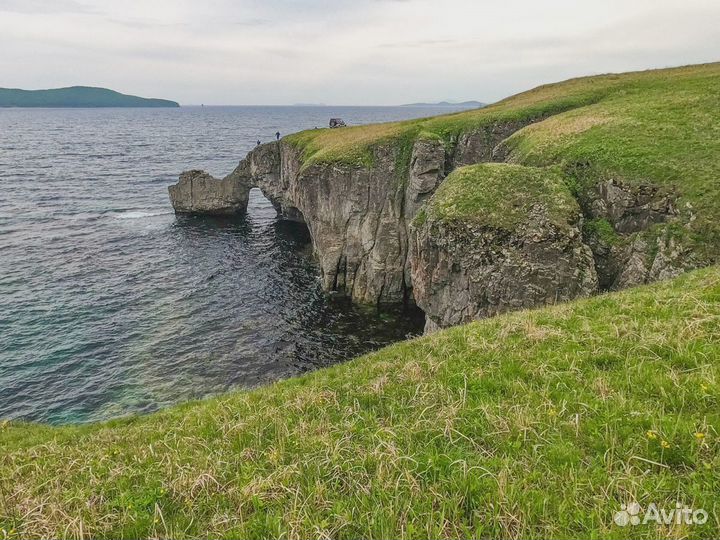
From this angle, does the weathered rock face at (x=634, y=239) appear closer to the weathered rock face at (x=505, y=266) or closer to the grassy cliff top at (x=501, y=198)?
the weathered rock face at (x=505, y=266)

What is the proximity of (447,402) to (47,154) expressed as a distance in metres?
160

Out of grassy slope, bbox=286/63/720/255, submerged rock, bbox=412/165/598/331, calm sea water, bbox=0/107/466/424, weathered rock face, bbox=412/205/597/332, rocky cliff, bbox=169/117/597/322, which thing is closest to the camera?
grassy slope, bbox=286/63/720/255

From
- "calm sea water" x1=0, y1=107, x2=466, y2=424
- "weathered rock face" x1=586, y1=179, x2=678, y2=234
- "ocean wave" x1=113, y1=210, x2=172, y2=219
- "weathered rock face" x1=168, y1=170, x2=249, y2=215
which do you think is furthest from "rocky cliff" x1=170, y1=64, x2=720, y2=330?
"ocean wave" x1=113, y1=210, x2=172, y2=219

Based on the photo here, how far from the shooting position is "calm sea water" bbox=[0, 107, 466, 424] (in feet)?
96.9

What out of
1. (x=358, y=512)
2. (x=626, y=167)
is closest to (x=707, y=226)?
(x=626, y=167)

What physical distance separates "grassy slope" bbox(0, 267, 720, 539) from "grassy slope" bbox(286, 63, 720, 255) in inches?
536

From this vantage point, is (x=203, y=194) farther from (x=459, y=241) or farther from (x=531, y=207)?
(x=531, y=207)

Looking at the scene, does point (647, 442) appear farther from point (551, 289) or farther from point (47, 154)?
point (47, 154)

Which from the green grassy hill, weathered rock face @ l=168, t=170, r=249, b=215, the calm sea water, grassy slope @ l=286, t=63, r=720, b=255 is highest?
grassy slope @ l=286, t=63, r=720, b=255

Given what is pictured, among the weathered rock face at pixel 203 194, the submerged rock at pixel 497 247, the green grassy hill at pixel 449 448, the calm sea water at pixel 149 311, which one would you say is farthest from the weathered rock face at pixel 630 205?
the weathered rock face at pixel 203 194

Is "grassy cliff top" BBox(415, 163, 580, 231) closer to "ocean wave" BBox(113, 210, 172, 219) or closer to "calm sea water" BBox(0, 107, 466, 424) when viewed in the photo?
"calm sea water" BBox(0, 107, 466, 424)

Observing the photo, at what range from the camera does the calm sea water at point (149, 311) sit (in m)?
29.5

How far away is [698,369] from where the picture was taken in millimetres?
9508

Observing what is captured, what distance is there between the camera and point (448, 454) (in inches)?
331
